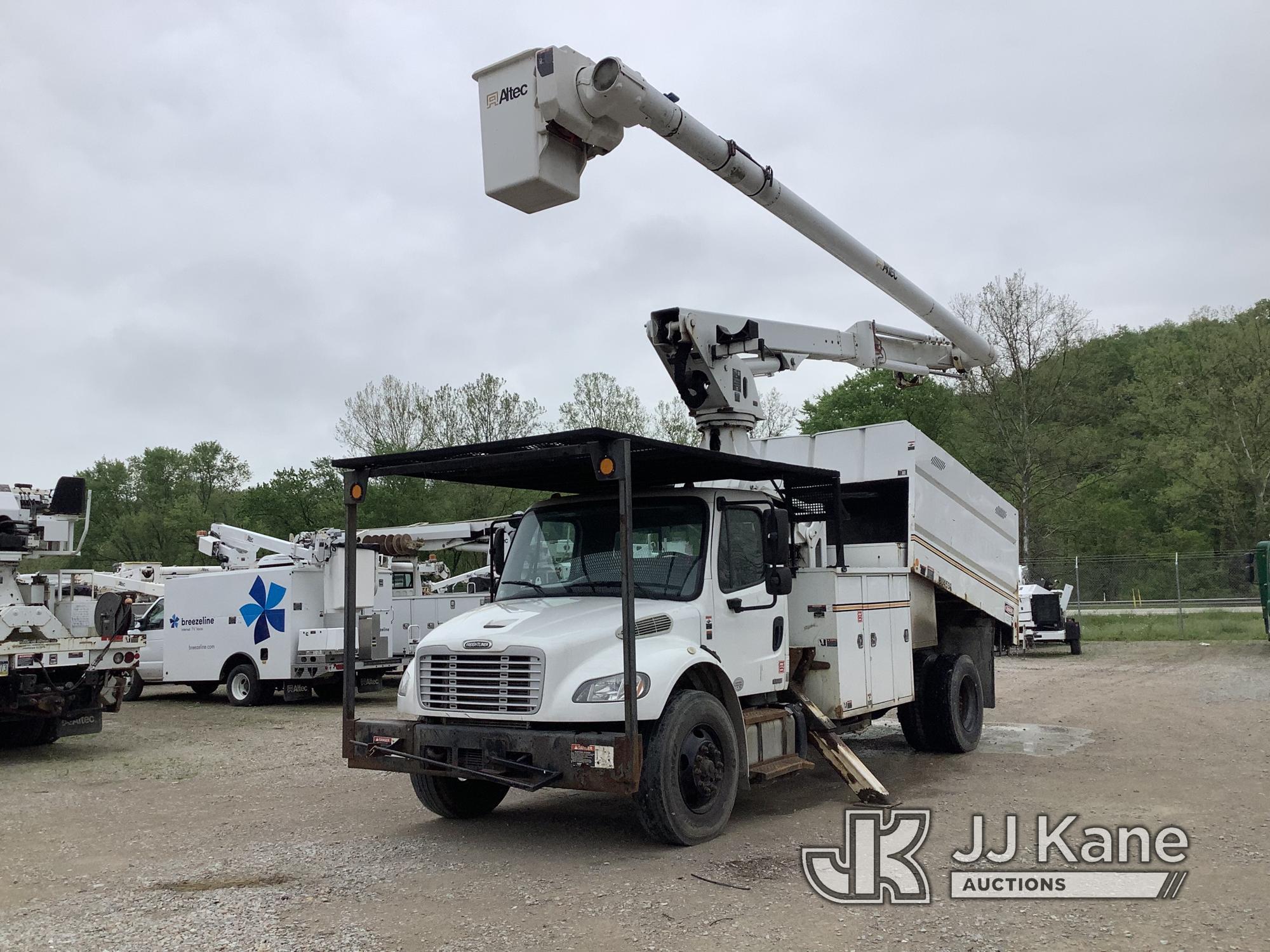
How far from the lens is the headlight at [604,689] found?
6.54 metres

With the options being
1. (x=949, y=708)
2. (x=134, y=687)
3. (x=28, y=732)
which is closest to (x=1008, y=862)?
(x=949, y=708)

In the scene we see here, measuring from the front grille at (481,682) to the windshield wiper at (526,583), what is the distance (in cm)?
104

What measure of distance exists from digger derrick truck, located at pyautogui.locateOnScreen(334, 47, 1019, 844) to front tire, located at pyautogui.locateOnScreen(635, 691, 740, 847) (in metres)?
0.02

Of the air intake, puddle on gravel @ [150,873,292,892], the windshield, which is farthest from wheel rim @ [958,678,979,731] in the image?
puddle on gravel @ [150,873,292,892]

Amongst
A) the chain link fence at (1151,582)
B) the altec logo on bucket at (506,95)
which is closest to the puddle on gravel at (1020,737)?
the altec logo on bucket at (506,95)

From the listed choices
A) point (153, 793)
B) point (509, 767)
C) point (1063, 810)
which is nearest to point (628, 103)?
point (509, 767)

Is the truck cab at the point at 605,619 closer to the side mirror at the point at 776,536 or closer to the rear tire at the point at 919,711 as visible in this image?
the side mirror at the point at 776,536

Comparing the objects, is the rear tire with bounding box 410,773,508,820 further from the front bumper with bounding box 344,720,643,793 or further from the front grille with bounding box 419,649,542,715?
the front grille with bounding box 419,649,542,715

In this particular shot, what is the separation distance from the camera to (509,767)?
6.65 metres

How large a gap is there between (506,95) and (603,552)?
322 centimetres

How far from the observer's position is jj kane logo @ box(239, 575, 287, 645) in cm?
1666

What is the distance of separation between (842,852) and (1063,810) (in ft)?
6.79

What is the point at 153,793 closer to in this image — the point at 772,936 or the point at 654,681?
the point at 654,681

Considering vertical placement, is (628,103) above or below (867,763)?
above
